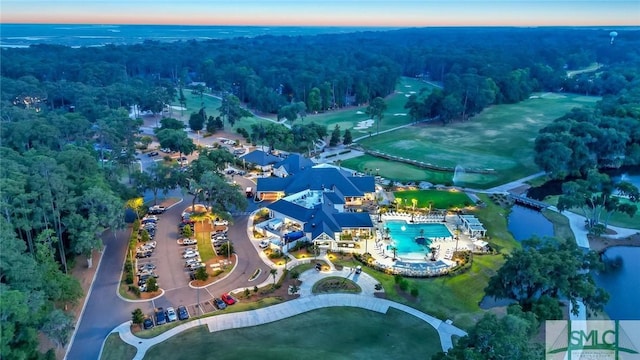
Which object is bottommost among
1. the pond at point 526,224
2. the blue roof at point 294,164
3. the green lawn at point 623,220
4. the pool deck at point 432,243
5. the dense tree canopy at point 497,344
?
the pond at point 526,224

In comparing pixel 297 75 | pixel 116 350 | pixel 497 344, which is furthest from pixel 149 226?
pixel 297 75

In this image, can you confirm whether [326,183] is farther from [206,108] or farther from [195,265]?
[206,108]

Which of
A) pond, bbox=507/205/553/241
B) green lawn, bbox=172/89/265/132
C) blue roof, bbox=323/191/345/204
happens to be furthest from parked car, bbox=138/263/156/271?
green lawn, bbox=172/89/265/132

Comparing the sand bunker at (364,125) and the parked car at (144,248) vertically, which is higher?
the sand bunker at (364,125)

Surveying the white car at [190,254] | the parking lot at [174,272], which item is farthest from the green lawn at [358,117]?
the white car at [190,254]

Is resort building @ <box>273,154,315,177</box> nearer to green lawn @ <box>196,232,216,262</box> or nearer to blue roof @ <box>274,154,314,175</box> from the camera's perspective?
blue roof @ <box>274,154,314,175</box>

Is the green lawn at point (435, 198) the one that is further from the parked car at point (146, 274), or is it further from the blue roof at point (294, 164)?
the parked car at point (146, 274)
